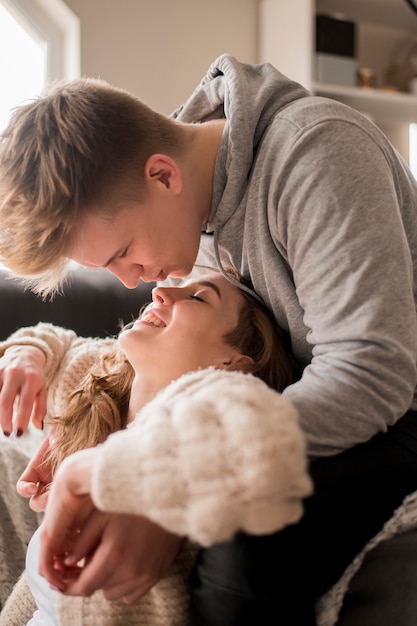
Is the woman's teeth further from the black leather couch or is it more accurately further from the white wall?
the white wall

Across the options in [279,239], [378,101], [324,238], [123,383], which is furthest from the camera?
[378,101]

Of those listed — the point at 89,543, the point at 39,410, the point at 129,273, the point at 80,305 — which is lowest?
the point at 80,305

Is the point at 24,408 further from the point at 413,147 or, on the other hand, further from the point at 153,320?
the point at 413,147

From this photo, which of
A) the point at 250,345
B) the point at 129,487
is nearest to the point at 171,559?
the point at 129,487

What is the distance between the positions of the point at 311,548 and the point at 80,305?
115cm

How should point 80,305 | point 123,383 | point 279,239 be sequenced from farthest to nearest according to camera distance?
point 80,305 < point 123,383 < point 279,239

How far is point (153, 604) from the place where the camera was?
956mm

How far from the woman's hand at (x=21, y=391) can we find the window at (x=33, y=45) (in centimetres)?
136

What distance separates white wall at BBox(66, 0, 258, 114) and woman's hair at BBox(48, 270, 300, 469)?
1440mm

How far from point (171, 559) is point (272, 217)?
0.55m

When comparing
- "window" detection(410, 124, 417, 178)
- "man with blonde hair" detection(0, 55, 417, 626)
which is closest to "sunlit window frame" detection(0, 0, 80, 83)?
"man with blonde hair" detection(0, 55, 417, 626)

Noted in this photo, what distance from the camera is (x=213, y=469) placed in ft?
2.32

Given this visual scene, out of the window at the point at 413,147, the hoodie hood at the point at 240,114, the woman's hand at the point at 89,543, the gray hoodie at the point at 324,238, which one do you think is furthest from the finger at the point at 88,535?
the window at the point at 413,147

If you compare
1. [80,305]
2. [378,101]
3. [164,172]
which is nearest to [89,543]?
[164,172]
